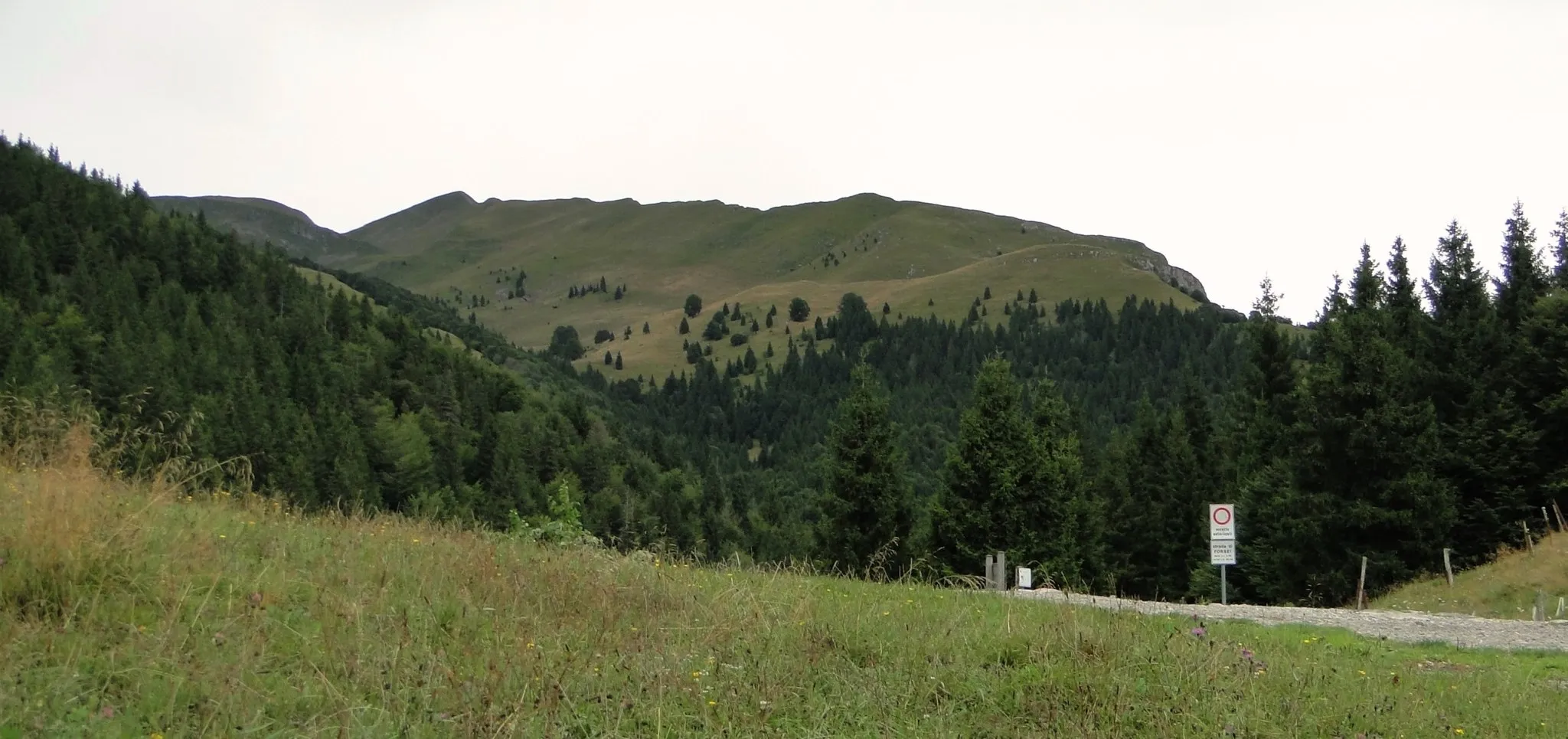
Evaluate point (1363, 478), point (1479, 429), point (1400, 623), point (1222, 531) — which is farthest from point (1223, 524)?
point (1479, 429)

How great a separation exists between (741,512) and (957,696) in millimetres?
116140

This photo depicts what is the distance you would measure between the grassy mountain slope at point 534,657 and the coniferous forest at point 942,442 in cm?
130

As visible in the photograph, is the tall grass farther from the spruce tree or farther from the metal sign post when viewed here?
the spruce tree

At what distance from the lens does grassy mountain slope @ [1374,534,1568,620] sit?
20156 millimetres

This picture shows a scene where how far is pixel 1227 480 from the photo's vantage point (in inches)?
1781

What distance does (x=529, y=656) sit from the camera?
612 centimetres

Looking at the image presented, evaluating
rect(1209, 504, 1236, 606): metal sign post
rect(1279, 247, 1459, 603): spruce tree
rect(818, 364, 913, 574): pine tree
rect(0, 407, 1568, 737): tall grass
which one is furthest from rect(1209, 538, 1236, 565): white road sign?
rect(818, 364, 913, 574): pine tree

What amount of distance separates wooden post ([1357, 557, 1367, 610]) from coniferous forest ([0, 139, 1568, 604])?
1.81 m

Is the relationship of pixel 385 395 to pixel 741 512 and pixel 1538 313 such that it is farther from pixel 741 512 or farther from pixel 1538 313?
pixel 1538 313

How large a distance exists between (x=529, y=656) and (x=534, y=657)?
0.12ft

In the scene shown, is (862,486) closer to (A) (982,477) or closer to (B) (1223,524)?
(A) (982,477)

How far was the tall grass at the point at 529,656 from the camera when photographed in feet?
17.3

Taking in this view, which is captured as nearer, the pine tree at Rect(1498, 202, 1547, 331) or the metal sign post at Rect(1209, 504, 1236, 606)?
the metal sign post at Rect(1209, 504, 1236, 606)

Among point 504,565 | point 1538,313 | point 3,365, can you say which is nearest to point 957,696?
point 504,565
